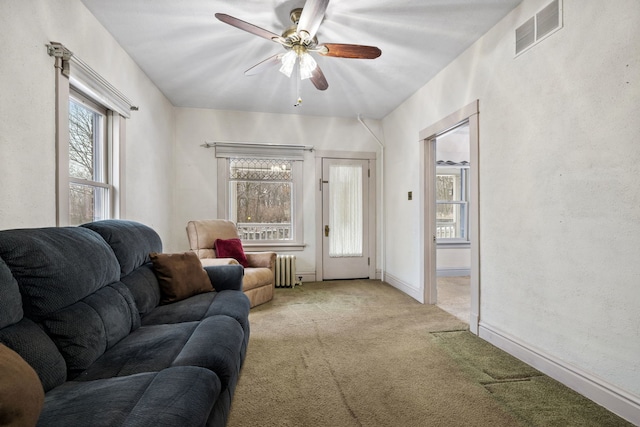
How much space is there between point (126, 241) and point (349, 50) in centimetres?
211

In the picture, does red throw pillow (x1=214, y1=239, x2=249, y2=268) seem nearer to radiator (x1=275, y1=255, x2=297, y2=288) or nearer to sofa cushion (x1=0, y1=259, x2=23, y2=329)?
radiator (x1=275, y1=255, x2=297, y2=288)

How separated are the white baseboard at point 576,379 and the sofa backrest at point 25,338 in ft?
8.83

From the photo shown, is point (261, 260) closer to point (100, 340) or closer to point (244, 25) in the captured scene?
A: point (100, 340)

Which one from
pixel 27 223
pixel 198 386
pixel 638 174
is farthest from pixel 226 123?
pixel 638 174

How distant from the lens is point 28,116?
172 centimetres

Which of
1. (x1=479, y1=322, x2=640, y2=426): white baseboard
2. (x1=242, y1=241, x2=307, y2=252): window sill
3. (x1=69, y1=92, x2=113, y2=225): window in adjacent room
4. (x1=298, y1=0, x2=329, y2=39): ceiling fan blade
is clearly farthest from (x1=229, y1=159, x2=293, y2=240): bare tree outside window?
(x1=479, y1=322, x2=640, y2=426): white baseboard

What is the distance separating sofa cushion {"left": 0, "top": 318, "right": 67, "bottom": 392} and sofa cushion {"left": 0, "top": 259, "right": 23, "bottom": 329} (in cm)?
3

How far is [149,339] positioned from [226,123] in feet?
11.9

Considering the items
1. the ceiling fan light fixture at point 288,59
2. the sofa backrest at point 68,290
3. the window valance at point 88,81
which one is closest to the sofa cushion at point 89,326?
the sofa backrest at point 68,290

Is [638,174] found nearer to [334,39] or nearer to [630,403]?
[630,403]

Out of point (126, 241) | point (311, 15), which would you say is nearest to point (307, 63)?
point (311, 15)

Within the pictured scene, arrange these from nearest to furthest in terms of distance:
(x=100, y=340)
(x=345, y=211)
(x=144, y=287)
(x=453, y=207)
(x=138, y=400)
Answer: (x=138, y=400) → (x=100, y=340) → (x=144, y=287) → (x=345, y=211) → (x=453, y=207)

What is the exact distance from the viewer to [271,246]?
15.2ft

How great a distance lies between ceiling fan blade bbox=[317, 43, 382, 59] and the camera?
2.24 metres
